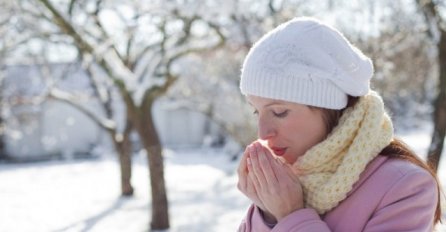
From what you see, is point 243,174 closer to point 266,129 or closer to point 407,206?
point 266,129

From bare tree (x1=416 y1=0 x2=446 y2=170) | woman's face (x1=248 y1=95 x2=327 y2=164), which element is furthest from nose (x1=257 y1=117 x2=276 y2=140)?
bare tree (x1=416 y1=0 x2=446 y2=170)

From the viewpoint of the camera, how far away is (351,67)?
1.17 m

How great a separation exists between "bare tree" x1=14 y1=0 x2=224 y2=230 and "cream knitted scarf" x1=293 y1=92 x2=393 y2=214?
582 cm

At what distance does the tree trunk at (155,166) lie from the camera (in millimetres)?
7160

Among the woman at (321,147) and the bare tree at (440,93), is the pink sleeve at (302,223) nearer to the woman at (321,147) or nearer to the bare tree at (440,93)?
the woman at (321,147)

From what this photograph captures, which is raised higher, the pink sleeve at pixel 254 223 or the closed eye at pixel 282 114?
the closed eye at pixel 282 114

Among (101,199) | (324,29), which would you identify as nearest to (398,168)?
(324,29)

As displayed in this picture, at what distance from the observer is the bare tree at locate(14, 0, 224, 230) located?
23.1 ft

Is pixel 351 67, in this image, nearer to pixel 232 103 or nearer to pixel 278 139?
pixel 278 139

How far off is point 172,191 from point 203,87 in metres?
6.16

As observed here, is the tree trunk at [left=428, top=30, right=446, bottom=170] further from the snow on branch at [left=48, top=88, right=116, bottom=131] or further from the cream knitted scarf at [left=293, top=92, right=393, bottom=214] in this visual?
the snow on branch at [left=48, top=88, right=116, bottom=131]

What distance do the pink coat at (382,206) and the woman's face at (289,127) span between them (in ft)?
0.48

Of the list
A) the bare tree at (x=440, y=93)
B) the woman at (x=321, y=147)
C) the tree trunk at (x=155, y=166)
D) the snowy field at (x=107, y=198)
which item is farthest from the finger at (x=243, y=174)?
the tree trunk at (x=155, y=166)

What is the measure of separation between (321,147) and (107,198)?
35.5ft
